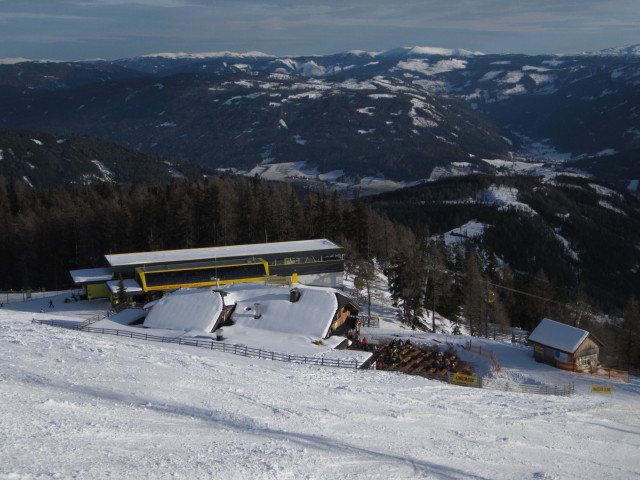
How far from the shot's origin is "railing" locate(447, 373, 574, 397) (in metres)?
33.1

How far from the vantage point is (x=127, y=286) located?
4538 cm

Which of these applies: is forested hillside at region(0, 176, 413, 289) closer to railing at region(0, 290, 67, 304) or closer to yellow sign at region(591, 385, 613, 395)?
railing at region(0, 290, 67, 304)

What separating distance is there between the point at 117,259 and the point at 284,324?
68.4ft

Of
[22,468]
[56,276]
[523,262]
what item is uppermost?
[22,468]

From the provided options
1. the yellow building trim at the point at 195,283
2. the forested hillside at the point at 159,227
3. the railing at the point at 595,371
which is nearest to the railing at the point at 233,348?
the yellow building trim at the point at 195,283

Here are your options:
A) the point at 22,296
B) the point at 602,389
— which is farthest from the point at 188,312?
the point at 602,389

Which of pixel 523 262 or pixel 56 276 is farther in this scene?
pixel 523 262

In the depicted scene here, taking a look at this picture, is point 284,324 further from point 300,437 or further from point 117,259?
point 117,259

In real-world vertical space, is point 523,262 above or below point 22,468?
below

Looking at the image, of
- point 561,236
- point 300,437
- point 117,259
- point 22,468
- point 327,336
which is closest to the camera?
point 22,468

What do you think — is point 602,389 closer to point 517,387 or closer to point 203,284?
point 517,387

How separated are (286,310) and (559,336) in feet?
62.2

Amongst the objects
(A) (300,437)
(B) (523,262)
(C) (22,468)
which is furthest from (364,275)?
(B) (523,262)

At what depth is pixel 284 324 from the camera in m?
36.8
